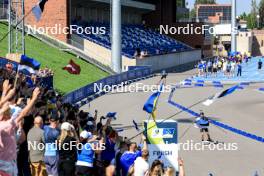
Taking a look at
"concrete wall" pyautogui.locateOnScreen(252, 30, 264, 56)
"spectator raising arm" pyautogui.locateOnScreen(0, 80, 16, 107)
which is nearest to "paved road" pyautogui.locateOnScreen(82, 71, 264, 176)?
"spectator raising arm" pyautogui.locateOnScreen(0, 80, 16, 107)

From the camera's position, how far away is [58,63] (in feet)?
130

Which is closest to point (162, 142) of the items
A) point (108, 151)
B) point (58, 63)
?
point (108, 151)

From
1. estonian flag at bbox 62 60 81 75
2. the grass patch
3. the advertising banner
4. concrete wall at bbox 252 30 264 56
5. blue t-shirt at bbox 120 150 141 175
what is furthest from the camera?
concrete wall at bbox 252 30 264 56

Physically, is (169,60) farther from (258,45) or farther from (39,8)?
(258,45)

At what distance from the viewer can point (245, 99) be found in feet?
112

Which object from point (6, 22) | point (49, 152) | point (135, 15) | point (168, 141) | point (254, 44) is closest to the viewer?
point (49, 152)

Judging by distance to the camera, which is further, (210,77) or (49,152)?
(210,77)

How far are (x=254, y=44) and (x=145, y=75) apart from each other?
64149 millimetres

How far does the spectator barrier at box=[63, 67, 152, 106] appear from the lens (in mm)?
27797

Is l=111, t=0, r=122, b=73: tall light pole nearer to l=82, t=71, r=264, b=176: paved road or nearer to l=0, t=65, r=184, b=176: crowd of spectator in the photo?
l=82, t=71, r=264, b=176: paved road

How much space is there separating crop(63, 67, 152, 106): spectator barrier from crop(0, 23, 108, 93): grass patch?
138cm

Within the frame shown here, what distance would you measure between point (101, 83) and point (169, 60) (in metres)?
29.9

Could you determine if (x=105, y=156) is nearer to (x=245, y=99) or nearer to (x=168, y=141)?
(x=168, y=141)

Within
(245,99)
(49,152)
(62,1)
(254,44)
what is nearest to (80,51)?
(62,1)
